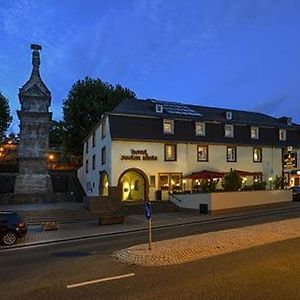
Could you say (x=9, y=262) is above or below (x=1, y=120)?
below

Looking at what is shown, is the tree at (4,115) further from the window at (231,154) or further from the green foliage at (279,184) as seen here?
the green foliage at (279,184)

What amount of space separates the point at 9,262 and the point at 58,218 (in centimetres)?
1730

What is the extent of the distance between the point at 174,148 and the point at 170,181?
3152 mm

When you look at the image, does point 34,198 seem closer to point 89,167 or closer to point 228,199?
point 89,167

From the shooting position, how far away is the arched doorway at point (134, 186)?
40.6 meters

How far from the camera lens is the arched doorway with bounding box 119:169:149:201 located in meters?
40.6

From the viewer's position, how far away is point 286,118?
2120 inches

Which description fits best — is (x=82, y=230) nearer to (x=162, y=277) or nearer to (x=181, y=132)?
(x=162, y=277)

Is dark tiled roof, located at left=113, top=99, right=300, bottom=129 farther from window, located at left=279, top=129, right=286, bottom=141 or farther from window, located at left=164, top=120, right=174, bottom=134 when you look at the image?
window, located at left=279, top=129, right=286, bottom=141

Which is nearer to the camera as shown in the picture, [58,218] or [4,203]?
[58,218]

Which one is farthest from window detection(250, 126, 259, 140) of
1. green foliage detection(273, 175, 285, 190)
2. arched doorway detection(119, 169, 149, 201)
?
arched doorway detection(119, 169, 149, 201)

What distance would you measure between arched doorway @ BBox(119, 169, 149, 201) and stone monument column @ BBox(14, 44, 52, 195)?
960cm

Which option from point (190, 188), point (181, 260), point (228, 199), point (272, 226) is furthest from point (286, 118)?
point (181, 260)

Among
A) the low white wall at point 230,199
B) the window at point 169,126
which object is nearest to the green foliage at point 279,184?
the low white wall at point 230,199
